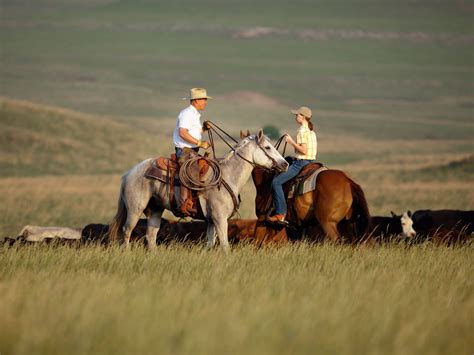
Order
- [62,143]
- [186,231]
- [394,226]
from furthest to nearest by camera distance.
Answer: [62,143]
[394,226]
[186,231]

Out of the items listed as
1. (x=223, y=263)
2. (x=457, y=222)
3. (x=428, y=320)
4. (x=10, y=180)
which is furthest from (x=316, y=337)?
(x=10, y=180)

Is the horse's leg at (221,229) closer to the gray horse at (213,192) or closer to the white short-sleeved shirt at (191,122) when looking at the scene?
the gray horse at (213,192)

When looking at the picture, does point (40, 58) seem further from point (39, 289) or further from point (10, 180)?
point (39, 289)

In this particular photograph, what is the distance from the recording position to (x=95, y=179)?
44562 mm

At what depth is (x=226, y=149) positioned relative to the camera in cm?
7125

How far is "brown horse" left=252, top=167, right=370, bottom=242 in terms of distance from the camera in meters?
14.5

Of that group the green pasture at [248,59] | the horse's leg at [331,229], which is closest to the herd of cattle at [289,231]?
the horse's leg at [331,229]

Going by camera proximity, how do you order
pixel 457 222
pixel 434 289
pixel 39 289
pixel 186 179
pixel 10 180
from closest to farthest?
1. pixel 39 289
2. pixel 434 289
3. pixel 186 179
4. pixel 457 222
5. pixel 10 180

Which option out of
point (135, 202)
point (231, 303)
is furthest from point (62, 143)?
point (231, 303)

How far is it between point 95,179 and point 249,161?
3083 centimetres

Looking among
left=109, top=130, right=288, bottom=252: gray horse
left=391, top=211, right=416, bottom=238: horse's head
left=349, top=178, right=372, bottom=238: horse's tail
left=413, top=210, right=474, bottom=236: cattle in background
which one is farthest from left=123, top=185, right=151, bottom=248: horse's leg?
left=413, top=210, right=474, bottom=236: cattle in background

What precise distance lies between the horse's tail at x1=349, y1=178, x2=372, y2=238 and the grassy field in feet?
2.89

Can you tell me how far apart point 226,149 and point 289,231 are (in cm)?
5400

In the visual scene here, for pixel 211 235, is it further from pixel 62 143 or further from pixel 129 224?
pixel 62 143
